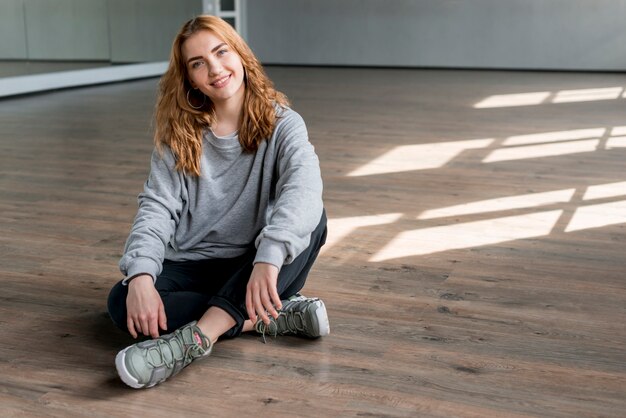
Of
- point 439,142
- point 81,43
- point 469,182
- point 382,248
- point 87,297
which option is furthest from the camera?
point 81,43

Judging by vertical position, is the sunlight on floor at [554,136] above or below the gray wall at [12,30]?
below

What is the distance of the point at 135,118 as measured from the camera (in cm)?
653

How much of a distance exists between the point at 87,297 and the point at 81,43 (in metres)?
6.93

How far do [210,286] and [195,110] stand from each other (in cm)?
46

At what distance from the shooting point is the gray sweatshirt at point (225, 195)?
2.12 m

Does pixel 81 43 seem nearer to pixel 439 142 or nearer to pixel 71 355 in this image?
pixel 439 142

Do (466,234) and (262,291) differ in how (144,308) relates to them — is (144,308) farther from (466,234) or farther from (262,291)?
(466,234)

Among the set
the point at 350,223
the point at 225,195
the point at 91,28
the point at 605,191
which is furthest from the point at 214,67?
the point at 91,28

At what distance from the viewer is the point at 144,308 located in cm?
196

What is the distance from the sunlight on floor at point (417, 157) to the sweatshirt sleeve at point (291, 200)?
2.22 meters

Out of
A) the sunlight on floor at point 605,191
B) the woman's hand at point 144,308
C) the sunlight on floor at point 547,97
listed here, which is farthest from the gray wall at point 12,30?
the woman's hand at point 144,308

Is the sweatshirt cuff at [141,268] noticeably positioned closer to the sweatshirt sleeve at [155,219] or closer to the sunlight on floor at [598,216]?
the sweatshirt sleeve at [155,219]

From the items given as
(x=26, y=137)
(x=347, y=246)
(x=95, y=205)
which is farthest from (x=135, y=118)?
(x=347, y=246)

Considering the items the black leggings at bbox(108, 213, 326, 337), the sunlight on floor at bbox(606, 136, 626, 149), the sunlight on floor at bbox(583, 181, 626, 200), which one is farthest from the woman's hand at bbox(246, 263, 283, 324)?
the sunlight on floor at bbox(606, 136, 626, 149)
